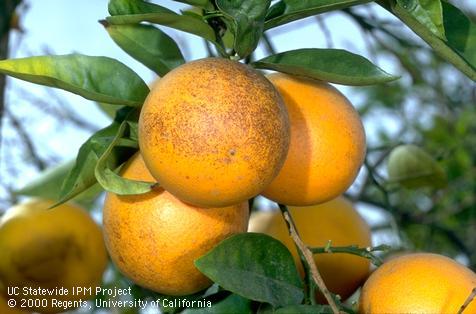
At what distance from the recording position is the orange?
1305 millimetres

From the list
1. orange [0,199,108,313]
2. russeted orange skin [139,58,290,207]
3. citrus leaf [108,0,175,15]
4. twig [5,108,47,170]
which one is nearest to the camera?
russeted orange skin [139,58,290,207]

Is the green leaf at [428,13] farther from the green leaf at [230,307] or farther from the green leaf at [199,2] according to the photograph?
the green leaf at [230,307]

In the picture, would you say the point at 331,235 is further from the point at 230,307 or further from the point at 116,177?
the point at 116,177

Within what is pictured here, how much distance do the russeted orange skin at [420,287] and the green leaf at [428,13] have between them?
0.86 feet

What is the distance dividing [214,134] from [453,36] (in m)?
0.36

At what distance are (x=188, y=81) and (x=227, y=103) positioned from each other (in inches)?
2.0

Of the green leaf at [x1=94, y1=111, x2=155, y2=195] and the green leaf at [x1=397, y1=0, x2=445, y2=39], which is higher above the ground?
the green leaf at [x1=397, y1=0, x2=445, y2=39]

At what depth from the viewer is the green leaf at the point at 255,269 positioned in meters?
0.87

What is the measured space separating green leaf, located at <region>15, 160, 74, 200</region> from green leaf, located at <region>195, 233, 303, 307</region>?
0.64 metres

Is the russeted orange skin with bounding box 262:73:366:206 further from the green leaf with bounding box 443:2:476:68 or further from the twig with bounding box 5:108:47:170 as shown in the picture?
the twig with bounding box 5:108:47:170

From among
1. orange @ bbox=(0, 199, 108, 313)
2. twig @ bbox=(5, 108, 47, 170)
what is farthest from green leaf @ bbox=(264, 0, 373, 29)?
twig @ bbox=(5, 108, 47, 170)

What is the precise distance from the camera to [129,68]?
0.96 metres

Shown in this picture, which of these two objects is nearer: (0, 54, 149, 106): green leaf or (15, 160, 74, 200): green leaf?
(0, 54, 149, 106): green leaf

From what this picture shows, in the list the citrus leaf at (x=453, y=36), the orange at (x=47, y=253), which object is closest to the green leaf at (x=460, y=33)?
the citrus leaf at (x=453, y=36)
